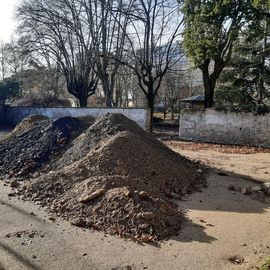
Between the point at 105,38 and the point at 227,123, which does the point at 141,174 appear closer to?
the point at 227,123

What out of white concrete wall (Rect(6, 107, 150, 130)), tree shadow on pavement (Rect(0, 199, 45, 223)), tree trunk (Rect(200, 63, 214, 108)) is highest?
tree trunk (Rect(200, 63, 214, 108))

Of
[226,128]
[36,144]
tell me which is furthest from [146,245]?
[226,128]

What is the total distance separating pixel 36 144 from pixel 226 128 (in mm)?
9413

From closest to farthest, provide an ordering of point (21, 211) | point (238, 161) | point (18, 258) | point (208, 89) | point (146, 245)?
Result: point (18, 258), point (146, 245), point (21, 211), point (238, 161), point (208, 89)

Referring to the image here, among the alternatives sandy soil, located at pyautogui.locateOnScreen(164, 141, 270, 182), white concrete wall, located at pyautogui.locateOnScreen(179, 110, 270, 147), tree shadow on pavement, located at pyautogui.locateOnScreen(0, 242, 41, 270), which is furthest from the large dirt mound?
white concrete wall, located at pyautogui.locateOnScreen(179, 110, 270, 147)

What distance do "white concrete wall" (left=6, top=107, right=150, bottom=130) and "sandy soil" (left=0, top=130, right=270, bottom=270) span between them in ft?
38.5

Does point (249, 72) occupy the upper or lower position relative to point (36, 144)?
upper

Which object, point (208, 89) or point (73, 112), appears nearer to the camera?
point (208, 89)

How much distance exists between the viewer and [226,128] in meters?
15.8

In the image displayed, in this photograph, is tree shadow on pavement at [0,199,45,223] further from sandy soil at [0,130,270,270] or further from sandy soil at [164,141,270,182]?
sandy soil at [164,141,270,182]

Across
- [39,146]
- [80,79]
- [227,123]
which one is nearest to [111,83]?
[80,79]

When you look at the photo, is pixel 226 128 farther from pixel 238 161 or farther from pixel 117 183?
pixel 117 183

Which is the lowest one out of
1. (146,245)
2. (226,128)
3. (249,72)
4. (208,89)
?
(146,245)

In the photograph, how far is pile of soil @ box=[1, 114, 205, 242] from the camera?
4.94 metres
